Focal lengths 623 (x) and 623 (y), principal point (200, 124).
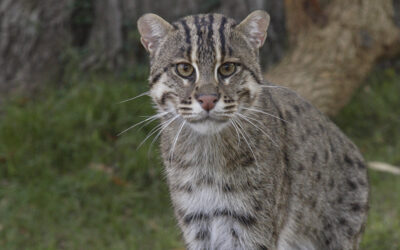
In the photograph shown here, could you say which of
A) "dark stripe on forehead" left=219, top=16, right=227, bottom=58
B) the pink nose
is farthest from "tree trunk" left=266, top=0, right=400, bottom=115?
the pink nose

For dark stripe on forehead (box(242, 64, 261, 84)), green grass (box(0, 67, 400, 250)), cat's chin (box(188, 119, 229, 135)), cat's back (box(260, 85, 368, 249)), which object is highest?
dark stripe on forehead (box(242, 64, 261, 84))

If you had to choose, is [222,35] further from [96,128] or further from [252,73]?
[96,128]

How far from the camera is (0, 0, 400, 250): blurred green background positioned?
6637mm

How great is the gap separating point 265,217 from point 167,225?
255cm

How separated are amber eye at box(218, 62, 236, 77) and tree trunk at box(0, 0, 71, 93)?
14.6 ft

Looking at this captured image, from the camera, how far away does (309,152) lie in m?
4.97

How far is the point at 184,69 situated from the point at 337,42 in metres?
4.26

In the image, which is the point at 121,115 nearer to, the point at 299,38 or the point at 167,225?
the point at 167,225

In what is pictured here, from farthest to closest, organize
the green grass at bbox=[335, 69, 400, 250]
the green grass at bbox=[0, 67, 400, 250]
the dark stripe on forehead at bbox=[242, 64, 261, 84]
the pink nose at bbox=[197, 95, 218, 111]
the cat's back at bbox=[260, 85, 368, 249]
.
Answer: the green grass at bbox=[335, 69, 400, 250] < the green grass at bbox=[0, 67, 400, 250] < the cat's back at bbox=[260, 85, 368, 249] < the dark stripe on forehead at bbox=[242, 64, 261, 84] < the pink nose at bbox=[197, 95, 218, 111]

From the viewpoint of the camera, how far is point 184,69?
13.9 feet

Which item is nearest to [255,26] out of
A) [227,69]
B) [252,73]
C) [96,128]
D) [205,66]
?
[252,73]

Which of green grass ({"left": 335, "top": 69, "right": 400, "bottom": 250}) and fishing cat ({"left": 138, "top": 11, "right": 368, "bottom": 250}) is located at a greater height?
fishing cat ({"left": 138, "top": 11, "right": 368, "bottom": 250})

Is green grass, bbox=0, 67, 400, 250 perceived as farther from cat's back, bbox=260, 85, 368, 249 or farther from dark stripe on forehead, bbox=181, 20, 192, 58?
dark stripe on forehead, bbox=181, 20, 192, 58

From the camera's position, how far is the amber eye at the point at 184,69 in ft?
13.8
